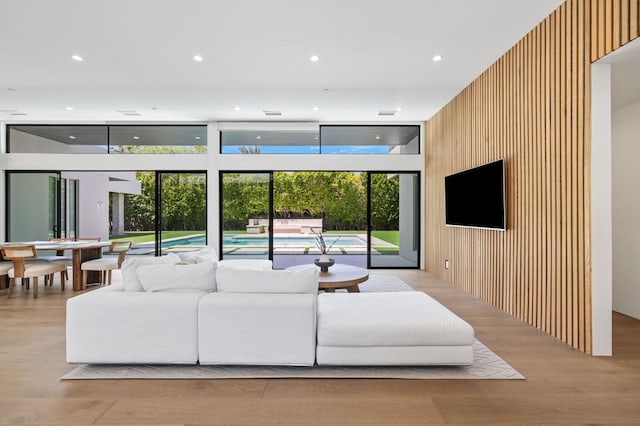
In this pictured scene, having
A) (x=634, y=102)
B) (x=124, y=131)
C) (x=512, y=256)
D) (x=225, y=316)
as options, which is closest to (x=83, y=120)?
(x=124, y=131)

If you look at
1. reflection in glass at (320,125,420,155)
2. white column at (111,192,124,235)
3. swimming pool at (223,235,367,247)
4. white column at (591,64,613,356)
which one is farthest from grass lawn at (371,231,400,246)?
white column at (111,192,124,235)

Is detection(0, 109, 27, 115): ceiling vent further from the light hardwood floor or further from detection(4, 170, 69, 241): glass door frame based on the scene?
the light hardwood floor

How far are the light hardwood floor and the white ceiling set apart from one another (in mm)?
3224

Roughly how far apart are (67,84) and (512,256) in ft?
22.0

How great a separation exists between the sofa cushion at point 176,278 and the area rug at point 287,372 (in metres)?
0.64

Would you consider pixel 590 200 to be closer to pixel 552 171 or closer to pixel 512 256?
pixel 552 171

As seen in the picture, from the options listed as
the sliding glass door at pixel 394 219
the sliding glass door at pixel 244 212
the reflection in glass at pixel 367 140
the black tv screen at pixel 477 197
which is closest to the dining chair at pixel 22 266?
the sliding glass door at pixel 244 212

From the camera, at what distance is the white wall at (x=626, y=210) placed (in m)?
4.14

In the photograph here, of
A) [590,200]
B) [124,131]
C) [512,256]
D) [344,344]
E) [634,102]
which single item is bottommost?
[344,344]

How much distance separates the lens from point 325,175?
25.4 ft

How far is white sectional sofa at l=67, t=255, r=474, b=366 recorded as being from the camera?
2.66 m

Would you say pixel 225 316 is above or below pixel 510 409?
above

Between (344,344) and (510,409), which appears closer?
(510,409)

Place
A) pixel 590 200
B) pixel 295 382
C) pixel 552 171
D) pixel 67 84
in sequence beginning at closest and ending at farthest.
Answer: pixel 295 382 < pixel 590 200 < pixel 552 171 < pixel 67 84
